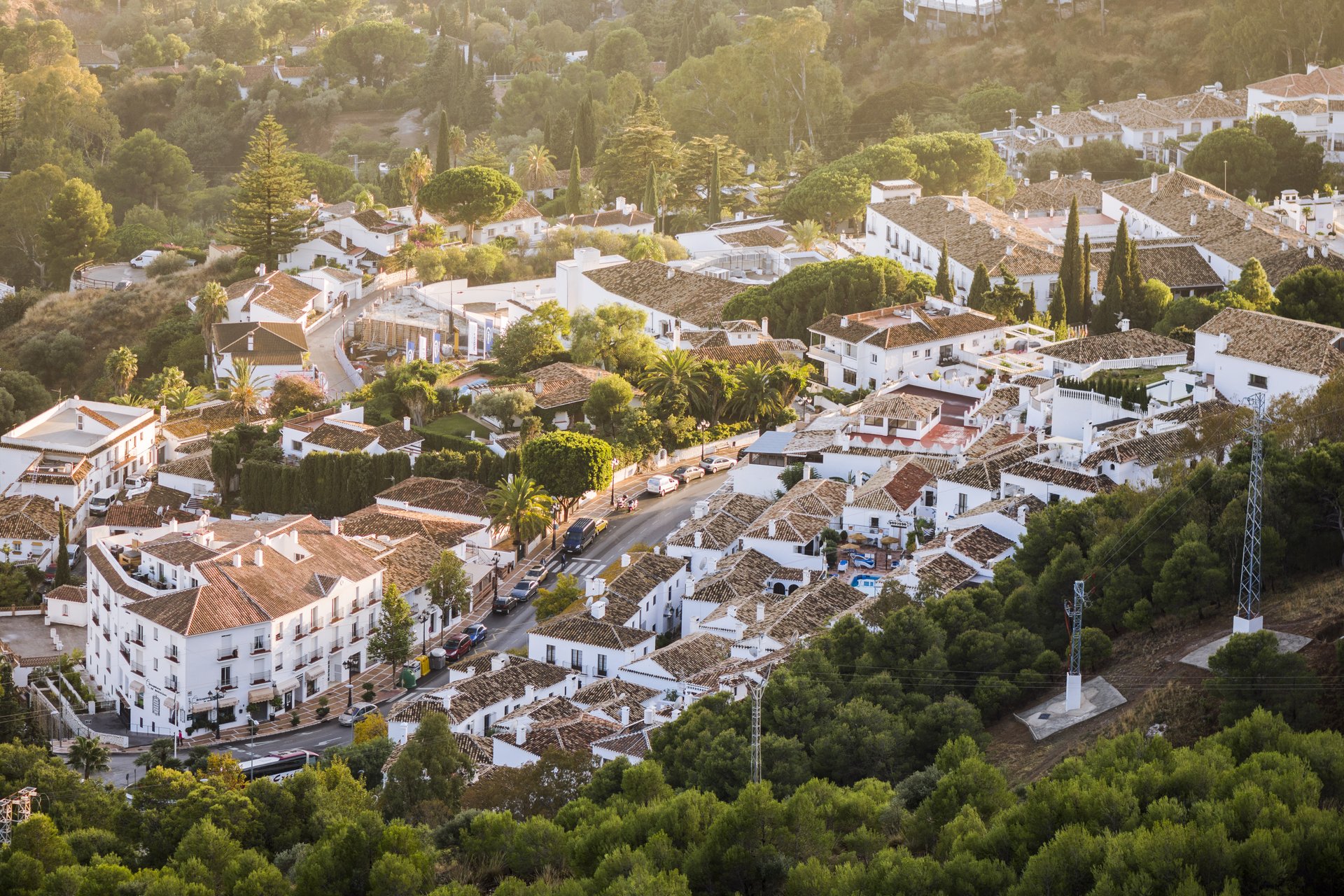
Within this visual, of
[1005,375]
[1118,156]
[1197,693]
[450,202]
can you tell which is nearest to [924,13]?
[1118,156]

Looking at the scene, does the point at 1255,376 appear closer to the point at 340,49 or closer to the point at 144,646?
the point at 144,646

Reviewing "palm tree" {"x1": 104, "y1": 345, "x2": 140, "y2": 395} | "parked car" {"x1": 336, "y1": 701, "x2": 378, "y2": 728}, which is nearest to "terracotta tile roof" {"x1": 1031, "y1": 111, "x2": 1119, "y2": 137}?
"palm tree" {"x1": 104, "y1": 345, "x2": 140, "y2": 395}

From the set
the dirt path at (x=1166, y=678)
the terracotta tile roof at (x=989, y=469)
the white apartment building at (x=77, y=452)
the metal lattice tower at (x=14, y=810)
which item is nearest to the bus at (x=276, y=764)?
the metal lattice tower at (x=14, y=810)

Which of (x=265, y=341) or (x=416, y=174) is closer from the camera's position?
(x=265, y=341)

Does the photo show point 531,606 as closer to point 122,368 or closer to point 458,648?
point 458,648

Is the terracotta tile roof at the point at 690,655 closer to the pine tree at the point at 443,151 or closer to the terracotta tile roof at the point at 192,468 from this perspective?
the terracotta tile roof at the point at 192,468

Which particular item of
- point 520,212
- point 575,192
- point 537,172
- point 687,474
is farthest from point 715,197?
point 687,474
